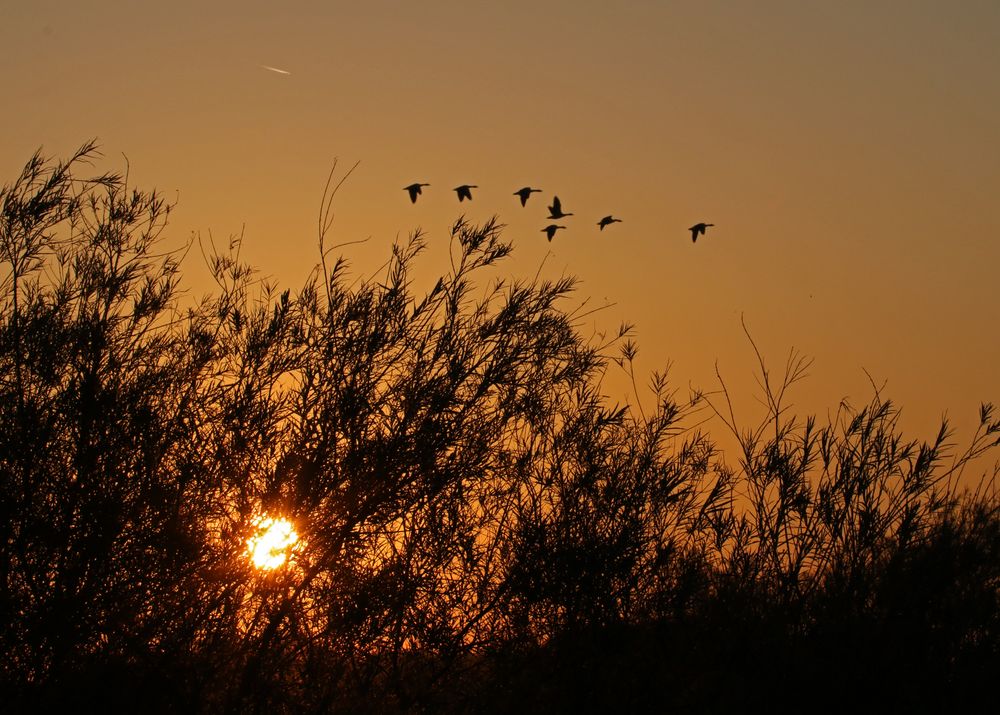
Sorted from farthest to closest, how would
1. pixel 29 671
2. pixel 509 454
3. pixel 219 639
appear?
pixel 509 454 → pixel 219 639 → pixel 29 671

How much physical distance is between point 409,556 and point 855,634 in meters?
4.53

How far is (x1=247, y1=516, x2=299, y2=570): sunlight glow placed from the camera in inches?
323

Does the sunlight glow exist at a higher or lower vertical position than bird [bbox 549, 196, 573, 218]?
lower

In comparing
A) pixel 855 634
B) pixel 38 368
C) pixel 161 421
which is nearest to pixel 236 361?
pixel 161 421

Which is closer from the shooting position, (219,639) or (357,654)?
(219,639)

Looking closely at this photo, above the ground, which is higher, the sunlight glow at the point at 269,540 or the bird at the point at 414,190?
the bird at the point at 414,190

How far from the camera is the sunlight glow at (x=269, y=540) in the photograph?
8195 mm

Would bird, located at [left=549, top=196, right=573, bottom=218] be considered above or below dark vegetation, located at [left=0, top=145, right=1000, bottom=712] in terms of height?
above

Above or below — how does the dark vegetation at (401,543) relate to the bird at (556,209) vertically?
below

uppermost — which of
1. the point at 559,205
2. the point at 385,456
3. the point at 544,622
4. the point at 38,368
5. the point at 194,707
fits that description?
the point at 559,205

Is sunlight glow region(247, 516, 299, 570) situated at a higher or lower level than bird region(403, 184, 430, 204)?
lower

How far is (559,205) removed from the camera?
958 cm

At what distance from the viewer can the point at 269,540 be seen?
26.9 ft

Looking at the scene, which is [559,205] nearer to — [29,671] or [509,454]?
[509,454]
